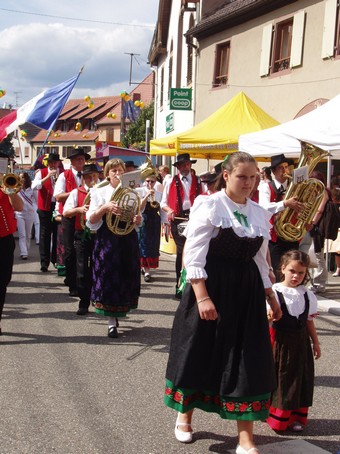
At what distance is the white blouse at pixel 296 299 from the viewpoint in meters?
4.44

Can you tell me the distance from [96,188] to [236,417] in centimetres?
367

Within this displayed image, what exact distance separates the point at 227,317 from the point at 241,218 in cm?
59

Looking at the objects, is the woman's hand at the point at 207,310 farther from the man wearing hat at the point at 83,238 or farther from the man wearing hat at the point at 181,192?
the man wearing hat at the point at 181,192

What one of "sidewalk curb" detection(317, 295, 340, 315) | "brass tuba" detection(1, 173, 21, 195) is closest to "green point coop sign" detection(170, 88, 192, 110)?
"sidewalk curb" detection(317, 295, 340, 315)

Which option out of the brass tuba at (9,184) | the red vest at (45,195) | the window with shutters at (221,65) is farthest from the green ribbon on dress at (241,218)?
the window with shutters at (221,65)

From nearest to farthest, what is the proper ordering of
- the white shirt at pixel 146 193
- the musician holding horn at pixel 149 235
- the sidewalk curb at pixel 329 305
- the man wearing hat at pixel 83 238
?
the man wearing hat at pixel 83 238
the sidewalk curb at pixel 329 305
the white shirt at pixel 146 193
the musician holding horn at pixel 149 235

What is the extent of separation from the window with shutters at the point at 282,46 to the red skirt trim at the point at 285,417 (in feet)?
50.8

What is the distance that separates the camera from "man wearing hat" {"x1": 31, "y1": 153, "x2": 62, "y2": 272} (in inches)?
451

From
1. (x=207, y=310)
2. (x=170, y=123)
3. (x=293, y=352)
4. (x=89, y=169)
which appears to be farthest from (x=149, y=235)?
(x=170, y=123)

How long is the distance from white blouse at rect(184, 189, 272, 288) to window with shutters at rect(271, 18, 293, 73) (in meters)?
15.5

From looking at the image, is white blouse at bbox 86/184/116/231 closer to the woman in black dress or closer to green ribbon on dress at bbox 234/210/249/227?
the woman in black dress

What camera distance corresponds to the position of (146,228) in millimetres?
11430

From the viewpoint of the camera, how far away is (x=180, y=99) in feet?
67.9

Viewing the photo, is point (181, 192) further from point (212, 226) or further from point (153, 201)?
point (212, 226)
